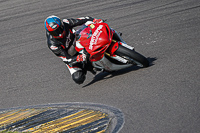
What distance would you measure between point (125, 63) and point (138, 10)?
4186mm

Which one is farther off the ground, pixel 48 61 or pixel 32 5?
pixel 32 5

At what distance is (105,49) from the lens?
20.9 ft

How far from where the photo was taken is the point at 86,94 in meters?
6.75

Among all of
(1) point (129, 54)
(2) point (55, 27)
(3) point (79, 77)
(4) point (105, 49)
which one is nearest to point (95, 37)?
(4) point (105, 49)

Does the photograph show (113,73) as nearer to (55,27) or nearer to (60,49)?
(60,49)

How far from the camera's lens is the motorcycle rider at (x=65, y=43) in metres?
6.64

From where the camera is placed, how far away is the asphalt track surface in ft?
16.8

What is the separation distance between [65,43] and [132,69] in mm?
1517

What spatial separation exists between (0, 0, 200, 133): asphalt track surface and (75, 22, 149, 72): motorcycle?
0.32m

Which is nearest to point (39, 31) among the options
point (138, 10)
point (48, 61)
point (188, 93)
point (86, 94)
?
point (48, 61)

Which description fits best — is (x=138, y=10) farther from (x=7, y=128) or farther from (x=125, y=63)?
(x=7, y=128)

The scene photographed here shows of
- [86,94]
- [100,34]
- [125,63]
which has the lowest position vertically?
[86,94]

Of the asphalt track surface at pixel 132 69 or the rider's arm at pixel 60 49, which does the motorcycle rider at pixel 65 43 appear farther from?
the asphalt track surface at pixel 132 69

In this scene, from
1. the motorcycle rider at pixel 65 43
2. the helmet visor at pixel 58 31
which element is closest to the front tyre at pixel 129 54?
the motorcycle rider at pixel 65 43
